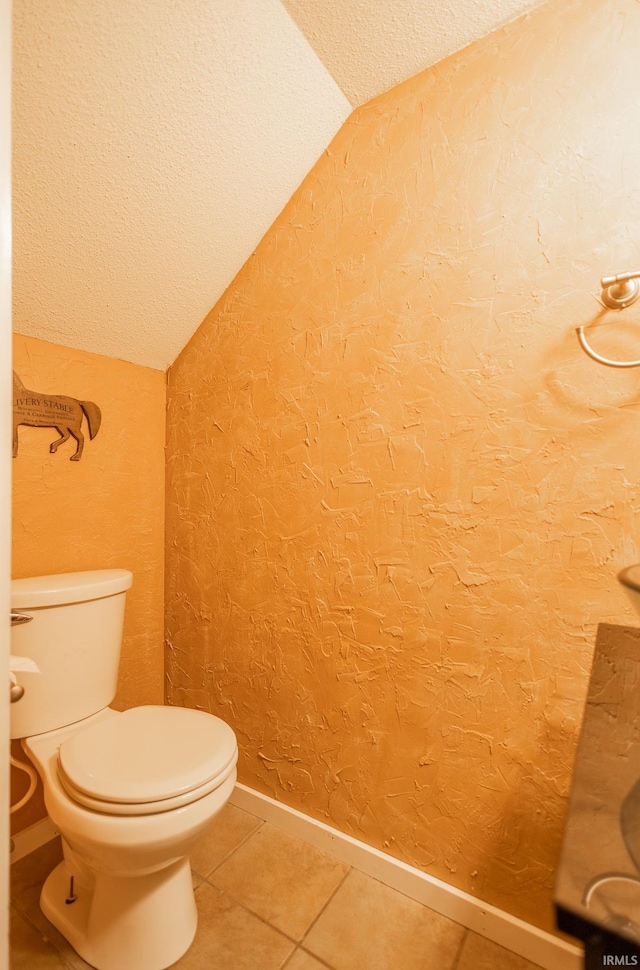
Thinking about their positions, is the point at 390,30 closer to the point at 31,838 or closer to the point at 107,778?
the point at 107,778

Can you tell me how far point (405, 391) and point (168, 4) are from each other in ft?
3.08

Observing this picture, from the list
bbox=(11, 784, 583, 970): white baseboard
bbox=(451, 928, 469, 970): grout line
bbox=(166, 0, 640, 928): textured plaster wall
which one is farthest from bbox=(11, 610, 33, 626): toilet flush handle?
bbox=(451, 928, 469, 970): grout line

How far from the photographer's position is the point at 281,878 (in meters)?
1.23

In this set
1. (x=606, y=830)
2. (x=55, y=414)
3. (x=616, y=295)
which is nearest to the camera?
(x=606, y=830)

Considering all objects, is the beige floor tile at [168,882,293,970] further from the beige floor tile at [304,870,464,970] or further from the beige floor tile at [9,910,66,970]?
the beige floor tile at [9,910,66,970]

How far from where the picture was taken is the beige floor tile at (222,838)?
1272 millimetres

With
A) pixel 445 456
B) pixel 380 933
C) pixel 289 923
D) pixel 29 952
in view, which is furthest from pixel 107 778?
pixel 445 456

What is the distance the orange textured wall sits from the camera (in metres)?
1.29

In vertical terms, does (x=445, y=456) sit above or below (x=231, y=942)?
above

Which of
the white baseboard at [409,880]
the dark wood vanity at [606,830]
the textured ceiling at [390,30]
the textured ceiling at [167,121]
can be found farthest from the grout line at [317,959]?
the textured ceiling at [390,30]

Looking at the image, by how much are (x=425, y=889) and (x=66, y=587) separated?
47.3 inches

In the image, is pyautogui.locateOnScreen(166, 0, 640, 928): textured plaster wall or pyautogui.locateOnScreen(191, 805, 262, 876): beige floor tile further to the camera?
pyautogui.locateOnScreen(191, 805, 262, 876): beige floor tile

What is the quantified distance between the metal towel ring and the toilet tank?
1.30m

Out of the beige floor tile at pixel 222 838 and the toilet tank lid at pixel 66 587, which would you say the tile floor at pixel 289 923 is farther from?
the toilet tank lid at pixel 66 587
